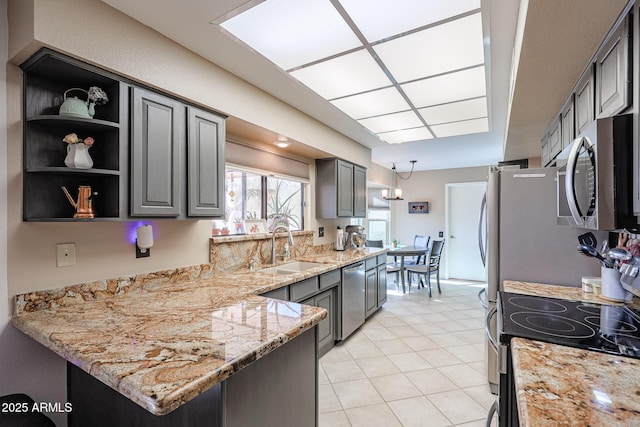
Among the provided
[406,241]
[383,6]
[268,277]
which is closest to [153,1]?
[383,6]

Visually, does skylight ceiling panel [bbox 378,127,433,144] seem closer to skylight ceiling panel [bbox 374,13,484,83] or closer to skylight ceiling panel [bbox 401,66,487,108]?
skylight ceiling panel [bbox 401,66,487,108]

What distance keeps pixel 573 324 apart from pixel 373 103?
7.49ft

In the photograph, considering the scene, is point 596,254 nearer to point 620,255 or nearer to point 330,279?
point 620,255

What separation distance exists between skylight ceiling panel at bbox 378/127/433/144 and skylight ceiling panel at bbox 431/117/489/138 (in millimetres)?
135

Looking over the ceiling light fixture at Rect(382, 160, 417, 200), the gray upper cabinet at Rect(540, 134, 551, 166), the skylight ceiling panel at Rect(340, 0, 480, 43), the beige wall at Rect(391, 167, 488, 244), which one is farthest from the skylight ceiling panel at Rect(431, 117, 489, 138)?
the beige wall at Rect(391, 167, 488, 244)

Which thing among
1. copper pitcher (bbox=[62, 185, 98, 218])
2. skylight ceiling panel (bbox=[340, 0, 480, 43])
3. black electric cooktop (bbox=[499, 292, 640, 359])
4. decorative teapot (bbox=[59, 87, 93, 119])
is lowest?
black electric cooktop (bbox=[499, 292, 640, 359])

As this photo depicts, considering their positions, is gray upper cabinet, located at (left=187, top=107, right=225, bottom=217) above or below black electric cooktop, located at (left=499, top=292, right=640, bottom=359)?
above

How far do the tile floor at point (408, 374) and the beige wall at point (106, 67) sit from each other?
5.04 feet

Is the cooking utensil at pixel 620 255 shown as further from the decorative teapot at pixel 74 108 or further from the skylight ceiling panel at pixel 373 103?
the decorative teapot at pixel 74 108

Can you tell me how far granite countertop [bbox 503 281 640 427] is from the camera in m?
0.74

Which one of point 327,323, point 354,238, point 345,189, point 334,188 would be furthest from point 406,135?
point 327,323

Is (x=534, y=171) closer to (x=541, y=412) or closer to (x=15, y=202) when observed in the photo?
(x=541, y=412)

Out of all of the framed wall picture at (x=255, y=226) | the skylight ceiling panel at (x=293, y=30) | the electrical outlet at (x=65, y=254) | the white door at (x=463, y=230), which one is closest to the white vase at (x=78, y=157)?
the electrical outlet at (x=65, y=254)

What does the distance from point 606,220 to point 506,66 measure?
5.16 ft
